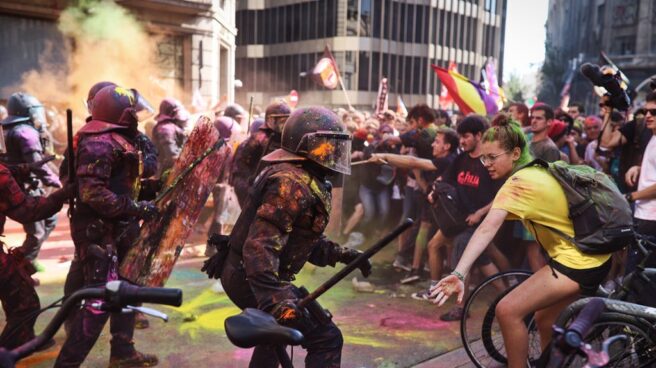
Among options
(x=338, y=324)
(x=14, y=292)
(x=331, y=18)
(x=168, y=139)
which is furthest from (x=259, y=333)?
(x=331, y=18)

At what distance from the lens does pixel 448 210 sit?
575cm

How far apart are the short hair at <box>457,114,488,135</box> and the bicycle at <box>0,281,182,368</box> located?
428 centimetres

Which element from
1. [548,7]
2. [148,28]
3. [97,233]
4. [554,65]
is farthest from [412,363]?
[548,7]

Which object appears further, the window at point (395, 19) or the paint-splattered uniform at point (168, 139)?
the window at point (395, 19)

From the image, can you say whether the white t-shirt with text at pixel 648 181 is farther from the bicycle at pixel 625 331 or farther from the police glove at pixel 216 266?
the police glove at pixel 216 266

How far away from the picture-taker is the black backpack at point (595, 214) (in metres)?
3.27

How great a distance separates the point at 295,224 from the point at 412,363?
2164 mm

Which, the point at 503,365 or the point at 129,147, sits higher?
the point at 129,147

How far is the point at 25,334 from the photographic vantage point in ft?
11.9

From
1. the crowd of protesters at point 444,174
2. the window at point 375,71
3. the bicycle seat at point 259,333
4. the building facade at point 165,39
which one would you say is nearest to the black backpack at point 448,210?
the crowd of protesters at point 444,174

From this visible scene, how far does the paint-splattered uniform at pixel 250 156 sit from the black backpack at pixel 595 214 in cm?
338

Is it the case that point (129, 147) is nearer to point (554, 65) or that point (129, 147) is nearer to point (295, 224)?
point (295, 224)

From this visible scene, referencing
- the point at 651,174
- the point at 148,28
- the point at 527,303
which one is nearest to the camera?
the point at 527,303

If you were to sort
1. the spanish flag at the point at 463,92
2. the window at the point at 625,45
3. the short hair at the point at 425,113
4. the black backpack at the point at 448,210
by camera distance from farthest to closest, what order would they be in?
the window at the point at 625,45 → the spanish flag at the point at 463,92 → the short hair at the point at 425,113 → the black backpack at the point at 448,210
